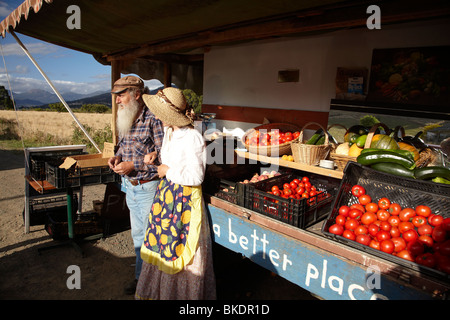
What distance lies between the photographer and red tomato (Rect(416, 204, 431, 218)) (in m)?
2.29

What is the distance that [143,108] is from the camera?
3262 mm

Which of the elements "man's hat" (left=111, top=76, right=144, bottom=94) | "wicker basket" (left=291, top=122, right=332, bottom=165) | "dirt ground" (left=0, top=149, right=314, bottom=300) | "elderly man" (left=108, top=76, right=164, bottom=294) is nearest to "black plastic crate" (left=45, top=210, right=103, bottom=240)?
"dirt ground" (left=0, top=149, right=314, bottom=300)

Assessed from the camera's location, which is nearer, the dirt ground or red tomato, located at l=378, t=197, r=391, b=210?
red tomato, located at l=378, t=197, r=391, b=210

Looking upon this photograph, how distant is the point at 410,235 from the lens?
2182mm

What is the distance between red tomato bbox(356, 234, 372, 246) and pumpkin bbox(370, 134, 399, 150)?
0.92 meters

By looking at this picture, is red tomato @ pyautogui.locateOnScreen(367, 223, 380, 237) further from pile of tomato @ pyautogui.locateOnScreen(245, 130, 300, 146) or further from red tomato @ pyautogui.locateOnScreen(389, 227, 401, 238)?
pile of tomato @ pyautogui.locateOnScreen(245, 130, 300, 146)

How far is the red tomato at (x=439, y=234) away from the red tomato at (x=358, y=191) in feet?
2.27

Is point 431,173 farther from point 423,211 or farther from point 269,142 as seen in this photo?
point 269,142

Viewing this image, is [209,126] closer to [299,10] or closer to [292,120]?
[292,120]

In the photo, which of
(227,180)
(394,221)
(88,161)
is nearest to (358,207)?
(394,221)

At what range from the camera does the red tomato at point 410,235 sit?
7.11 ft

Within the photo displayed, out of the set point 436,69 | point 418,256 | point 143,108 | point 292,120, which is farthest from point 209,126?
point 418,256

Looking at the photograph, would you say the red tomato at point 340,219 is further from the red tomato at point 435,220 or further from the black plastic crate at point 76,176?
the black plastic crate at point 76,176
